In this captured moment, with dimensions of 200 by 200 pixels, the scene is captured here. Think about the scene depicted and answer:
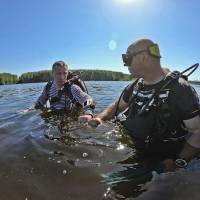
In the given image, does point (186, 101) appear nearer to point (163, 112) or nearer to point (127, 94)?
point (163, 112)

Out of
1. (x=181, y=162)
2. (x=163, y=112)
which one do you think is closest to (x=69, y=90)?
(x=163, y=112)

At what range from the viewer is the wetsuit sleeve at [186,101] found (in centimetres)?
465

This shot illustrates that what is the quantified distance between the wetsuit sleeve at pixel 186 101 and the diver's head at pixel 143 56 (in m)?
0.78

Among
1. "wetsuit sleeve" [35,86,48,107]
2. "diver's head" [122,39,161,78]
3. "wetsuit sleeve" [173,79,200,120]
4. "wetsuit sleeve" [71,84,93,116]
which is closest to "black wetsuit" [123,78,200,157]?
"wetsuit sleeve" [173,79,200,120]

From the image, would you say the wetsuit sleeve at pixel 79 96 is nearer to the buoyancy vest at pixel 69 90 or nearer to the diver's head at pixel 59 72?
the buoyancy vest at pixel 69 90

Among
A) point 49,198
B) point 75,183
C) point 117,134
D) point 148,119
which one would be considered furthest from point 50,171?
point 117,134

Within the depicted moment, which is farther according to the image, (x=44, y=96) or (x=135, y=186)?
(x=44, y=96)

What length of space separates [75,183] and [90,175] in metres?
0.35

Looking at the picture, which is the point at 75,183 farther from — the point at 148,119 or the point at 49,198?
the point at 148,119

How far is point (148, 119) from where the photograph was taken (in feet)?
17.5

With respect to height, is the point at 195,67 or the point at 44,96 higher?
the point at 195,67

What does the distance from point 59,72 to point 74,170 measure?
507 cm

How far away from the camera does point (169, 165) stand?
15.6 ft

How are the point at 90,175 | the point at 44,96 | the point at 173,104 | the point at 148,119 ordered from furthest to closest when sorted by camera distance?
the point at 44,96
the point at 148,119
the point at 173,104
the point at 90,175
